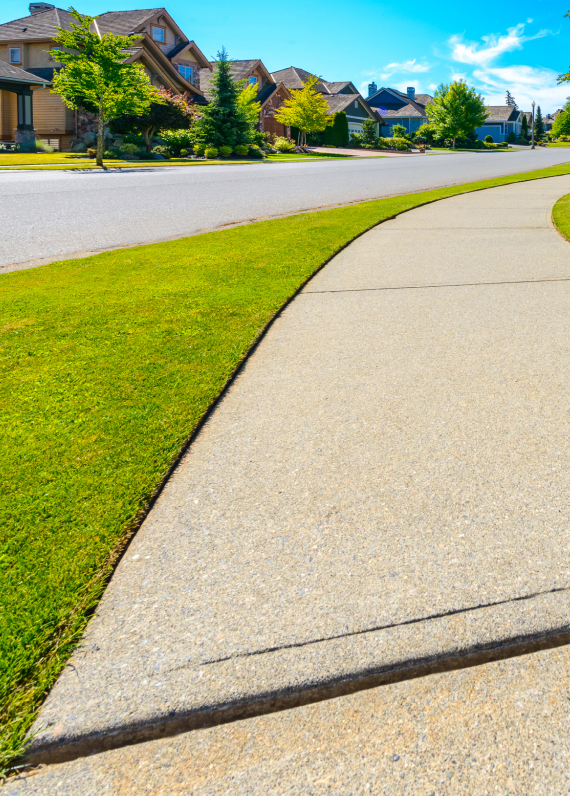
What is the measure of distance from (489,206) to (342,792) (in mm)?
13389

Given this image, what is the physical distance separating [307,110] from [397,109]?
50.6m

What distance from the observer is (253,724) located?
1.85m

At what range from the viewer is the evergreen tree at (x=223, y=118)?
121 feet

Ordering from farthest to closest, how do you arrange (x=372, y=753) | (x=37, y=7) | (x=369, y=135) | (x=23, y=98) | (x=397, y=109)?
(x=397, y=109)
(x=369, y=135)
(x=37, y=7)
(x=23, y=98)
(x=372, y=753)

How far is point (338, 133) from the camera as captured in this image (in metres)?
58.3

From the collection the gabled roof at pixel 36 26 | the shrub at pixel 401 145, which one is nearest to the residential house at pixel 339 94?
the shrub at pixel 401 145

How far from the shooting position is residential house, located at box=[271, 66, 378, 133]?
62.7 meters

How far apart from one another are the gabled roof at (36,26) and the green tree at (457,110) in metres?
40.6

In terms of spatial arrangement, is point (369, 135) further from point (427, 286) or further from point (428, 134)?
point (427, 286)

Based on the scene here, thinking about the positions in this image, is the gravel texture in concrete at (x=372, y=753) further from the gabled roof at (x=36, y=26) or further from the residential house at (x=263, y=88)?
the residential house at (x=263, y=88)

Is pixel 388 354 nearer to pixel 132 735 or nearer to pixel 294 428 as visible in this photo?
pixel 294 428

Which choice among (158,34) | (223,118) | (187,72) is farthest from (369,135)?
(223,118)

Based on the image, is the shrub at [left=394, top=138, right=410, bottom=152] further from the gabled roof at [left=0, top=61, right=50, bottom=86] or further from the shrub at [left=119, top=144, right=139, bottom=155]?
the gabled roof at [left=0, top=61, right=50, bottom=86]

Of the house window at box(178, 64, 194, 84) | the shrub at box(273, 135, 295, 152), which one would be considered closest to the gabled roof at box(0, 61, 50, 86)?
the house window at box(178, 64, 194, 84)
